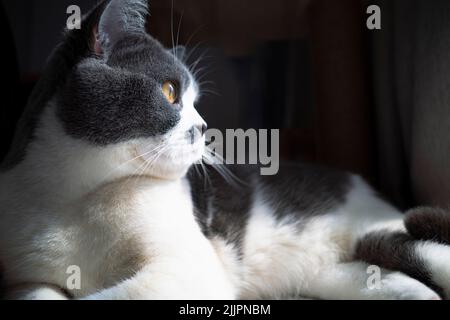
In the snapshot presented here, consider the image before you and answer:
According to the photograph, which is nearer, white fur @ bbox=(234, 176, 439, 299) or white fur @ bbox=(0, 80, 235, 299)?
white fur @ bbox=(0, 80, 235, 299)

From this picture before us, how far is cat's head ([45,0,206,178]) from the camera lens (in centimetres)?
87

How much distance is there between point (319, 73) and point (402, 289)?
71 cm

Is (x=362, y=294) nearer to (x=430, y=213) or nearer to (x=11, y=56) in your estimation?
(x=430, y=213)

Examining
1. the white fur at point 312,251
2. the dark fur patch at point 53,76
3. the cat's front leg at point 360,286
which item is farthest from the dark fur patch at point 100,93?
the cat's front leg at point 360,286

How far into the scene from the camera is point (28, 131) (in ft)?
3.10

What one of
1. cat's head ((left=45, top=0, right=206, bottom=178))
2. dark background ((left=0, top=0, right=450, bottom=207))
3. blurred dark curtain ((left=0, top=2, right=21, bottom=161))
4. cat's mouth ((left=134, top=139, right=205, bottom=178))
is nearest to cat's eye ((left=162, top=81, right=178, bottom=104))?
cat's head ((left=45, top=0, right=206, bottom=178))

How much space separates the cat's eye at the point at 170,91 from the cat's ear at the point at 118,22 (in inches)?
5.4

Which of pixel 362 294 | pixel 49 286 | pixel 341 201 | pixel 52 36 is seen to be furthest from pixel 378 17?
pixel 49 286

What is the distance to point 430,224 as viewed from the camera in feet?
3.50

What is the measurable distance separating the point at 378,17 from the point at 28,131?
97 cm

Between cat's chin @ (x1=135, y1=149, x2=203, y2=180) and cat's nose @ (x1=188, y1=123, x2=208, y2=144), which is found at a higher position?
cat's nose @ (x1=188, y1=123, x2=208, y2=144)

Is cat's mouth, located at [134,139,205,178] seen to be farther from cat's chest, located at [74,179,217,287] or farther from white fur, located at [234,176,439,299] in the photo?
white fur, located at [234,176,439,299]
